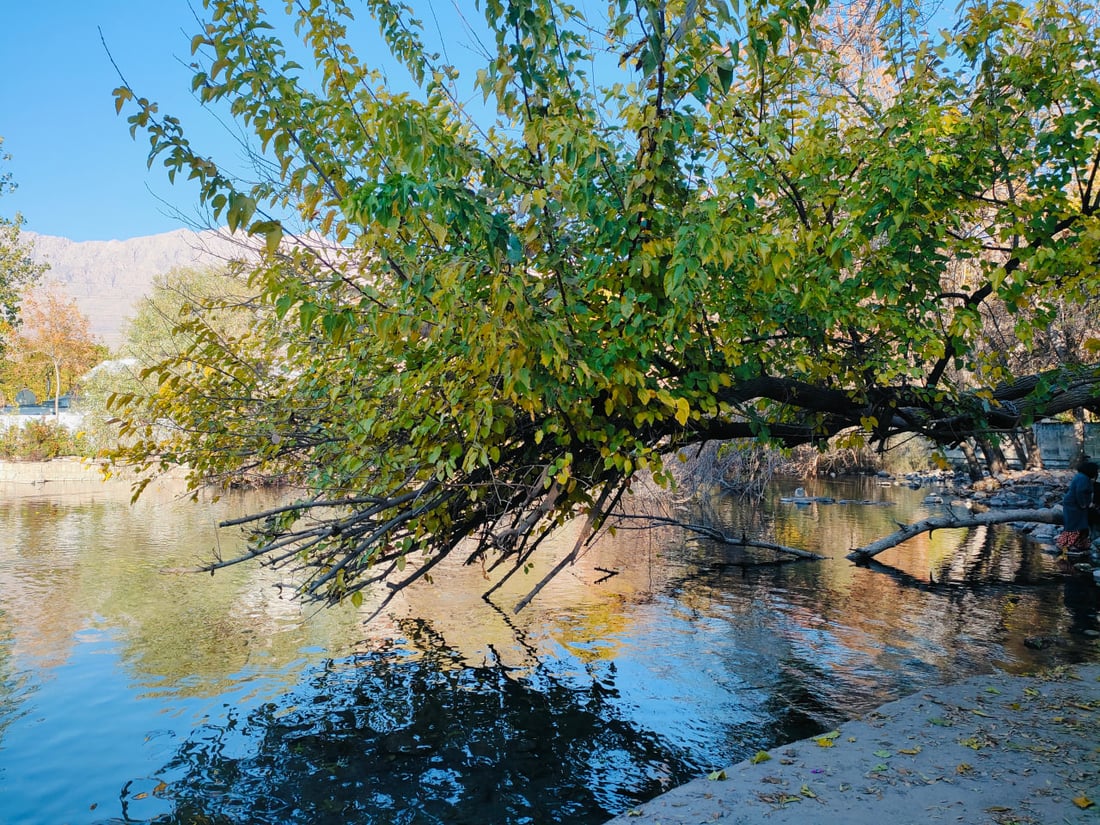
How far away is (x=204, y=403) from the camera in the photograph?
30.0 feet

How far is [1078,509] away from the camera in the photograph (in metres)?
17.4

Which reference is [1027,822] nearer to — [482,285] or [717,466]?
Result: [482,285]

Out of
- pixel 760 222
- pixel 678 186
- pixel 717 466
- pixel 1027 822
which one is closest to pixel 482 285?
pixel 678 186

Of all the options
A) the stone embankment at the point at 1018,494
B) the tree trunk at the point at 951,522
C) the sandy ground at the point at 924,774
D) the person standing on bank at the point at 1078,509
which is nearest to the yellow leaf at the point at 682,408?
the sandy ground at the point at 924,774

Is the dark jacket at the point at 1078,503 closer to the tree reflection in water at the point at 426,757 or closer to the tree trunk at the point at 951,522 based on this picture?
the tree trunk at the point at 951,522

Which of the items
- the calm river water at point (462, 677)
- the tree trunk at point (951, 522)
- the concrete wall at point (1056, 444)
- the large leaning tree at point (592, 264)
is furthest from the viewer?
the concrete wall at point (1056, 444)

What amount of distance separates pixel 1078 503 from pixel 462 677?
47.1 feet

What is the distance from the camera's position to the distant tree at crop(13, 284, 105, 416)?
2933 inches

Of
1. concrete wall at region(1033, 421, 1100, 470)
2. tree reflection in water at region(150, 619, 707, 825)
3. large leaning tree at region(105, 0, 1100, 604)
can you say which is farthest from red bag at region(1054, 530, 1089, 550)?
concrete wall at region(1033, 421, 1100, 470)

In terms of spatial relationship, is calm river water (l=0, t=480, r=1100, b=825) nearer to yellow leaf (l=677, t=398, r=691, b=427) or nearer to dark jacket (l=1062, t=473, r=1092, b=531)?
dark jacket (l=1062, t=473, r=1092, b=531)

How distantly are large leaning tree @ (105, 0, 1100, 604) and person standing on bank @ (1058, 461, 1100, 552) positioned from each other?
9647 millimetres

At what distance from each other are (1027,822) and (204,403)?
8.81 m

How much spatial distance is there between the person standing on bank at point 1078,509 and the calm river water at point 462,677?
2.69 feet

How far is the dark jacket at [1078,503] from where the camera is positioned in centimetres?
1656
